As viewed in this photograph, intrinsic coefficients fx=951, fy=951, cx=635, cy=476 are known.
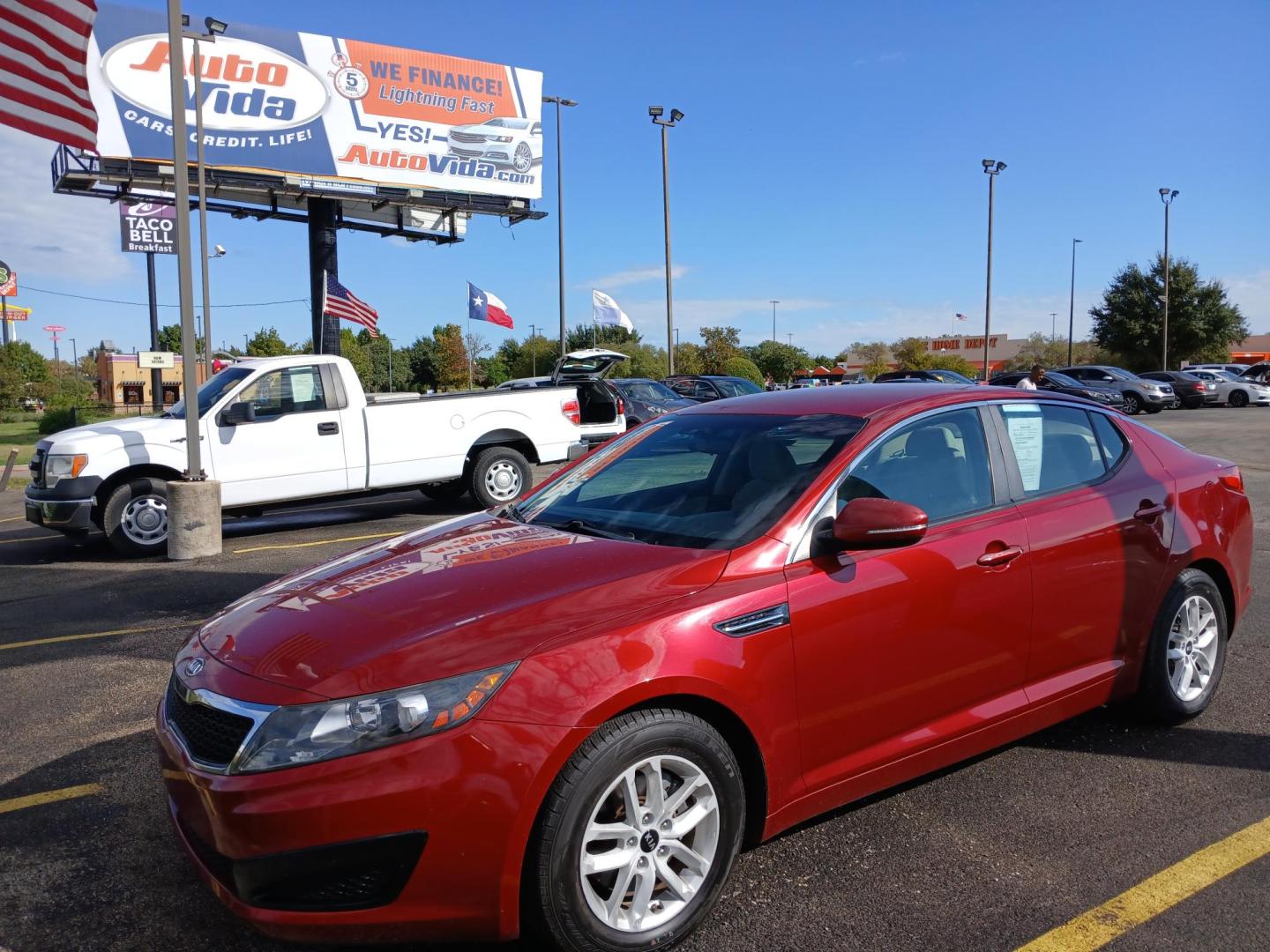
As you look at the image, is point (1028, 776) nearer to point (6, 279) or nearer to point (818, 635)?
point (818, 635)

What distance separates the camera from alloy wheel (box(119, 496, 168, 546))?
9125 millimetres

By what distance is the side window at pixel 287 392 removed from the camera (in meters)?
9.98

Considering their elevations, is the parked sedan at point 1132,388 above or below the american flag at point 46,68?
below

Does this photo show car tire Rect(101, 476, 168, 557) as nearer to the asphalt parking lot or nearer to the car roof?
the asphalt parking lot

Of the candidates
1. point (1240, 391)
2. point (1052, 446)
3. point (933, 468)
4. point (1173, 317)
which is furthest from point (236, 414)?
point (1173, 317)

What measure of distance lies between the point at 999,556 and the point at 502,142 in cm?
2789

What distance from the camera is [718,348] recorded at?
69750 millimetres

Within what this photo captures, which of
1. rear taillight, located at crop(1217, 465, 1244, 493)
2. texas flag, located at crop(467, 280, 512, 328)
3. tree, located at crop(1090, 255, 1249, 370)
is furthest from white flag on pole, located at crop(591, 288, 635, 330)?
tree, located at crop(1090, 255, 1249, 370)

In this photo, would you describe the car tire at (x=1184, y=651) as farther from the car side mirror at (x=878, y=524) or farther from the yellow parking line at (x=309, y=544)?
the yellow parking line at (x=309, y=544)

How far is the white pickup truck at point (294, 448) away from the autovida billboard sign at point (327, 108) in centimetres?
1566

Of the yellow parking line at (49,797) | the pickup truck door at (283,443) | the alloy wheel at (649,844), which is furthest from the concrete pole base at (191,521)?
the alloy wheel at (649,844)

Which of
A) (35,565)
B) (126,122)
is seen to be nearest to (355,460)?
(35,565)

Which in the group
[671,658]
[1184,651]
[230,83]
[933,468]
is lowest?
[1184,651]

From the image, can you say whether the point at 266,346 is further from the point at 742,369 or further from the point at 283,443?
the point at 283,443
